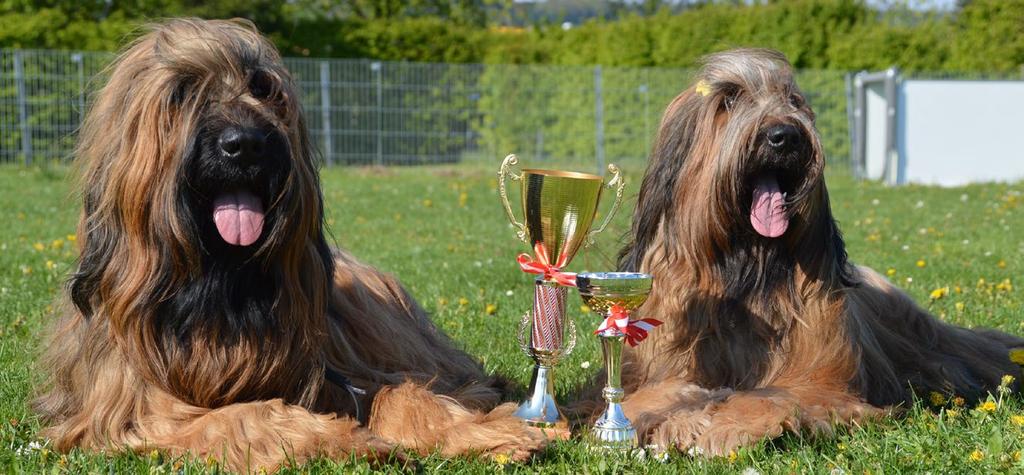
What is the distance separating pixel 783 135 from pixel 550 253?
0.95m

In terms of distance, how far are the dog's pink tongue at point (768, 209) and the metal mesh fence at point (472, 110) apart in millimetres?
14966

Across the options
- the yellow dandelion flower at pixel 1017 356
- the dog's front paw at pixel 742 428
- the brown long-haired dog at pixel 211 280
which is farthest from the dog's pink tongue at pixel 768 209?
the yellow dandelion flower at pixel 1017 356

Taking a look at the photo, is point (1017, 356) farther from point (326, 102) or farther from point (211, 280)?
point (326, 102)

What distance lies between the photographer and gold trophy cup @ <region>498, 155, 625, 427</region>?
3975 mm

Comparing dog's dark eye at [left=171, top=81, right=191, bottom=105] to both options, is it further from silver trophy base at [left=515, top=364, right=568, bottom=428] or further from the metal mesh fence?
the metal mesh fence

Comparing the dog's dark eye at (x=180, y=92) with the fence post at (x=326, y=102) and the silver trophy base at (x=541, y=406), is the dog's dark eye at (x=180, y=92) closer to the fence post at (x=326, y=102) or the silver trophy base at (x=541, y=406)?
the silver trophy base at (x=541, y=406)

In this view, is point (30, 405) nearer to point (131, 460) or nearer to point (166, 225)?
point (131, 460)

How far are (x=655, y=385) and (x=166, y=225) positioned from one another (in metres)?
1.88

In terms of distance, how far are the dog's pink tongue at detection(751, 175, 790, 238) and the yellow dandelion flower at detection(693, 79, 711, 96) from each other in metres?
0.40

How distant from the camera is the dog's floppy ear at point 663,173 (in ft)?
13.6

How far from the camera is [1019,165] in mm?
17922

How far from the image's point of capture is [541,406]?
3.93 metres

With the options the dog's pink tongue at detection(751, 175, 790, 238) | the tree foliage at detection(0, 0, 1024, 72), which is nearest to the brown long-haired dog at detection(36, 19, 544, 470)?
the dog's pink tongue at detection(751, 175, 790, 238)

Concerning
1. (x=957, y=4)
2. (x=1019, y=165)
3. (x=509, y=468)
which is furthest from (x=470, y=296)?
(x=957, y=4)
